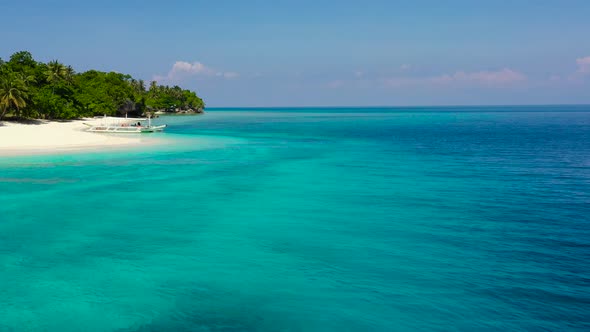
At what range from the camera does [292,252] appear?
1611 cm

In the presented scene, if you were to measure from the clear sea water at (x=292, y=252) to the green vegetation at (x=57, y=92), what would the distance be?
42755 millimetres

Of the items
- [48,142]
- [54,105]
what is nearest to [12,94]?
[54,105]

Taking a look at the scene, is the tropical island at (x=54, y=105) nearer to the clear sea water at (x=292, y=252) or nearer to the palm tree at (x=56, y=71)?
the palm tree at (x=56, y=71)

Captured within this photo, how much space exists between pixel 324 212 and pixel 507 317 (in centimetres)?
1154

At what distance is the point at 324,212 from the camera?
22031mm

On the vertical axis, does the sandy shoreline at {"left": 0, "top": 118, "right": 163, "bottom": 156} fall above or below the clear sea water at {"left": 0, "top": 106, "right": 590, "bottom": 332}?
above

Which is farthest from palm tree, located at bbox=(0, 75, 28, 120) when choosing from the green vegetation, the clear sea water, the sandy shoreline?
the clear sea water

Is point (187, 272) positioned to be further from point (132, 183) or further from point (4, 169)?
point (4, 169)

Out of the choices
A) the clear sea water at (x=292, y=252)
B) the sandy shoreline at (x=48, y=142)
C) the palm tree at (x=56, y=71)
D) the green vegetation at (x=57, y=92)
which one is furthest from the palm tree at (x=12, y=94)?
the clear sea water at (x=292, y=252)

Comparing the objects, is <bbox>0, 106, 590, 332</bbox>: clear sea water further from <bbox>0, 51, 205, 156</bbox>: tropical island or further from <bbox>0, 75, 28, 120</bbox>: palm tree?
<bbox>0, 75, 28, 120</bbox>: palm tree

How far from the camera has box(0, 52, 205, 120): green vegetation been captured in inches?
2694

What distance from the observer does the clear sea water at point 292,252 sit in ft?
37.2

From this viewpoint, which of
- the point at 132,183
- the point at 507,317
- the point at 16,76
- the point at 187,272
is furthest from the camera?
the point at 16,76

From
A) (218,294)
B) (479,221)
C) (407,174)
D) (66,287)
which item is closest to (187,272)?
(218,294)
